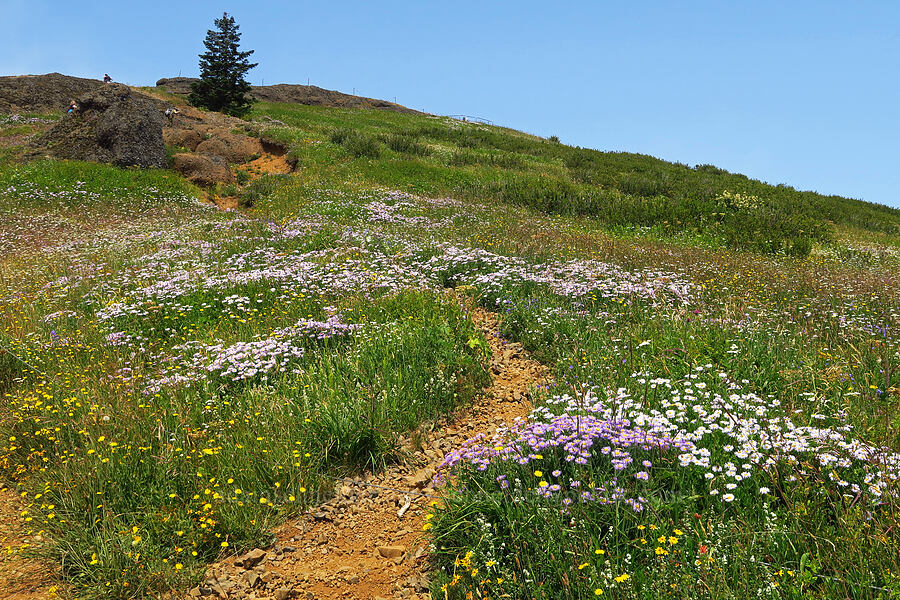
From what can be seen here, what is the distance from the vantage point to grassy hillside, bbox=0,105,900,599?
10.4 feet

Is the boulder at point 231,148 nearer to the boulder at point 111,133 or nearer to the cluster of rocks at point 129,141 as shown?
the cluster of rocks at point 129,141

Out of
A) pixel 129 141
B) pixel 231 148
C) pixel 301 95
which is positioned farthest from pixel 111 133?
pixel 301 95

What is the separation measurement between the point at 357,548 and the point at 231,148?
25804 mm

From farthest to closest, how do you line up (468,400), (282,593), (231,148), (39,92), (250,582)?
(39,92) → (231,148) → (468,400) → (250,582) → (282,593)

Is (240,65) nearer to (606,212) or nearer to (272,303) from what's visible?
(606,212)

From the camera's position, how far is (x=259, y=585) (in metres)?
3.70

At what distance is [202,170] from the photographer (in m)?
21.8

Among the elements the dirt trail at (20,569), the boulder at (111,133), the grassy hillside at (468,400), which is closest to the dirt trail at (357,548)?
the grassy hillside at (468,400)

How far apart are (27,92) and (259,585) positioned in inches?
1759

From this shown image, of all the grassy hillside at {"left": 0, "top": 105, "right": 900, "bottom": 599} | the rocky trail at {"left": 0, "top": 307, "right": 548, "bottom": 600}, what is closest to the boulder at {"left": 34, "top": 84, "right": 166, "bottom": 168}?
the grassy hillside at {"left": 0, "top": 105, "right": 900, "bottom": 599}

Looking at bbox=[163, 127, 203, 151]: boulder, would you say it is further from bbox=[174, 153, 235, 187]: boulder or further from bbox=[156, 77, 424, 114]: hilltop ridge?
bbox=[156, 77, 424, 114]: hilltop ridge

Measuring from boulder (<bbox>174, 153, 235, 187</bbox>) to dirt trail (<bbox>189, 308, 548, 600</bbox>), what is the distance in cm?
2054

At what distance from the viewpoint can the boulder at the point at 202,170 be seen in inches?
846

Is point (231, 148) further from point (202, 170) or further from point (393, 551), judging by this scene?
point (393, 551)
